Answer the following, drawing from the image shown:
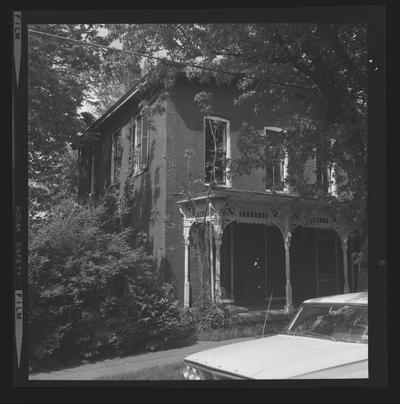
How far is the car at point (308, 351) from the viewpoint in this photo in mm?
4422

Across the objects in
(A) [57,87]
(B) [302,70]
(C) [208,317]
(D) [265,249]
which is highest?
(A) [57,87]

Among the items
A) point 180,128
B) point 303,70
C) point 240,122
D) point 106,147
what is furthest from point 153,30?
point 106,147

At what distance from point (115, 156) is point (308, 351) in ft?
44.1

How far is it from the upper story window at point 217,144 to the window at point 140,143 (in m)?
1.84

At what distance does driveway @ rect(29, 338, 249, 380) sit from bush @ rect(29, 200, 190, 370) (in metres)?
0.25

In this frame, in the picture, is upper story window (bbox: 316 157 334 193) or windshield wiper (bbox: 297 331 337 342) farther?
upper story window (bbox: 316 157 334 193)

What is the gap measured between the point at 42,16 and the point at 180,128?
8.48 meters

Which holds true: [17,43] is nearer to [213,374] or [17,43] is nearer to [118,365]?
[213,374]

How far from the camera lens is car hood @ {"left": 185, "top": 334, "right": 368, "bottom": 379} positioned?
172 inches

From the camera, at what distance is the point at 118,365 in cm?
860

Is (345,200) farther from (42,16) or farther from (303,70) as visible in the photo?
(42,16)

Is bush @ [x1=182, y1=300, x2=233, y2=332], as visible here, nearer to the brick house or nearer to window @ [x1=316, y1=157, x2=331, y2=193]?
the brick house

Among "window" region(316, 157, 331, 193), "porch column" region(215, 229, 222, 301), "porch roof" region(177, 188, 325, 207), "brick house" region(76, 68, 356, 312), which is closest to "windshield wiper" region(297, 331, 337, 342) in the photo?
"window" region(316, 157, 331, 193)

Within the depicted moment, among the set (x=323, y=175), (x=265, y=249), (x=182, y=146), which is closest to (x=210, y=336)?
(x=323, y=175)
